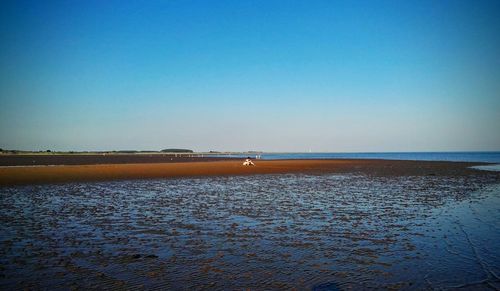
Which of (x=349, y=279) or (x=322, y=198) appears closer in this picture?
(x=349, y=279)

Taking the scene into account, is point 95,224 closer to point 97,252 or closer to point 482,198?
point 97,252

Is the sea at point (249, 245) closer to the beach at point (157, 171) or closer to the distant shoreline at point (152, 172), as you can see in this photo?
the distant shoreline at point (152, 172)

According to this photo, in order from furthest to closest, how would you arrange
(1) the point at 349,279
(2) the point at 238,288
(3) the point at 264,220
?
(3) the point at 264,220 < (1) the point at 349,279 < (2) the point at 238,288

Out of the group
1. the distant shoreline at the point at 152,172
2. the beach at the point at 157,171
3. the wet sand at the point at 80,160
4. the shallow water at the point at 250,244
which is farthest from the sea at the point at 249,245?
the wet sand at the point at 80,160

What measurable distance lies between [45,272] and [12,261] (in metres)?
1.51

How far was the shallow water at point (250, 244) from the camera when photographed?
23.4ft

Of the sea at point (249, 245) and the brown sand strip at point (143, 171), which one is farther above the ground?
the brown sand strip at point (143, 171)

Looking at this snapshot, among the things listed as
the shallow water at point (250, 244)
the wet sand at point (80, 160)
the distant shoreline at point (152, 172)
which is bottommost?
the shallow water at point (250, 244)

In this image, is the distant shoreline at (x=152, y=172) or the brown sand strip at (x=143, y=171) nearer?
the distant shoreline at (x=152, y=172)

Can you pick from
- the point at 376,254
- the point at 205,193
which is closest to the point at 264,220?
the point at 376,254

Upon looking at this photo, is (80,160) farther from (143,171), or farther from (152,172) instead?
(152,172)

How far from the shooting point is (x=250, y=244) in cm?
997

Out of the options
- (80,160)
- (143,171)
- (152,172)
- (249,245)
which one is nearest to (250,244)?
(249,245)

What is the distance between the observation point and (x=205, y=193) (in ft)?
73.6
